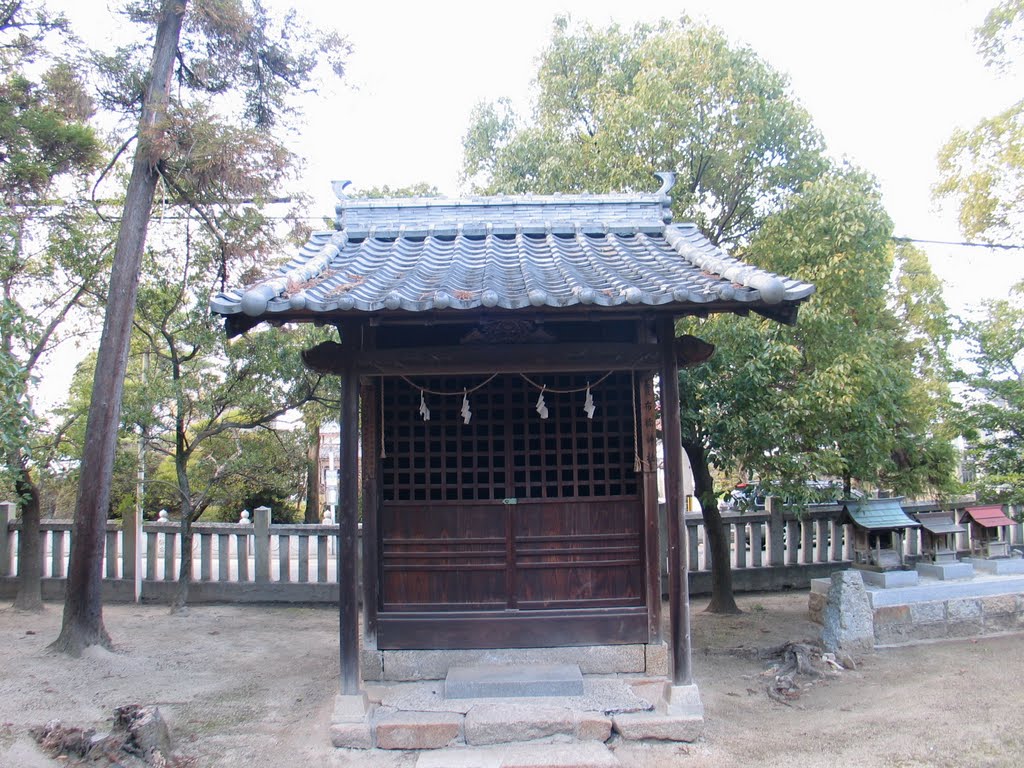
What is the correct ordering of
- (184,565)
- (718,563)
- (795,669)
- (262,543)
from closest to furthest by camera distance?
1. (795,669)
2. (718,563)
3. (184,565)
4. (262,543)

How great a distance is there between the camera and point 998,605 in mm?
8898

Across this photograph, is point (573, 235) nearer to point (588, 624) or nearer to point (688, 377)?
point (688, 377)

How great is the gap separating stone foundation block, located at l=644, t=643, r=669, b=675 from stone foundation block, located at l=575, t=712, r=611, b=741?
3.34 ft

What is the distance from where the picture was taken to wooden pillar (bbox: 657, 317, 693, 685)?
20.4 ft

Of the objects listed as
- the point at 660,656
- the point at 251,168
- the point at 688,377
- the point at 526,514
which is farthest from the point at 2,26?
the point at 660,656

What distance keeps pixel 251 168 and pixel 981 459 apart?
35.4 ft

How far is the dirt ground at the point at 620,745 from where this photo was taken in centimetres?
572

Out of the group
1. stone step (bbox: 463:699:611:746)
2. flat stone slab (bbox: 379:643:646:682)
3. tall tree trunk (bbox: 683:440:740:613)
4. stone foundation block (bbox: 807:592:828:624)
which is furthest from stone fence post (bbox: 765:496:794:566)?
stone step (bbox: 463:699:611:746)

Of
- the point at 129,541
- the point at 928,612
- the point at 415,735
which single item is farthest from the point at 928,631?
the point at 129,541

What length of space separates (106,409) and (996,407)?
11.3 metres

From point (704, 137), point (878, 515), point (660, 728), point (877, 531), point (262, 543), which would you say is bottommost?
point (660, 728)

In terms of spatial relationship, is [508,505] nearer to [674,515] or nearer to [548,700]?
[674,515]

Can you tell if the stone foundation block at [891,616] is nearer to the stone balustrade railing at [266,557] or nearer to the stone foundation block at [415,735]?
the stone balustrade railing at [266,557]

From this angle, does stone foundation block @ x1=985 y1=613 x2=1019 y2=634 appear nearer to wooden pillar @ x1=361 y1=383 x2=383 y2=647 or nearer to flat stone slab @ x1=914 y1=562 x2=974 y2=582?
flat stone slab @ x1=914 y1=562 x2=974 y2=582
